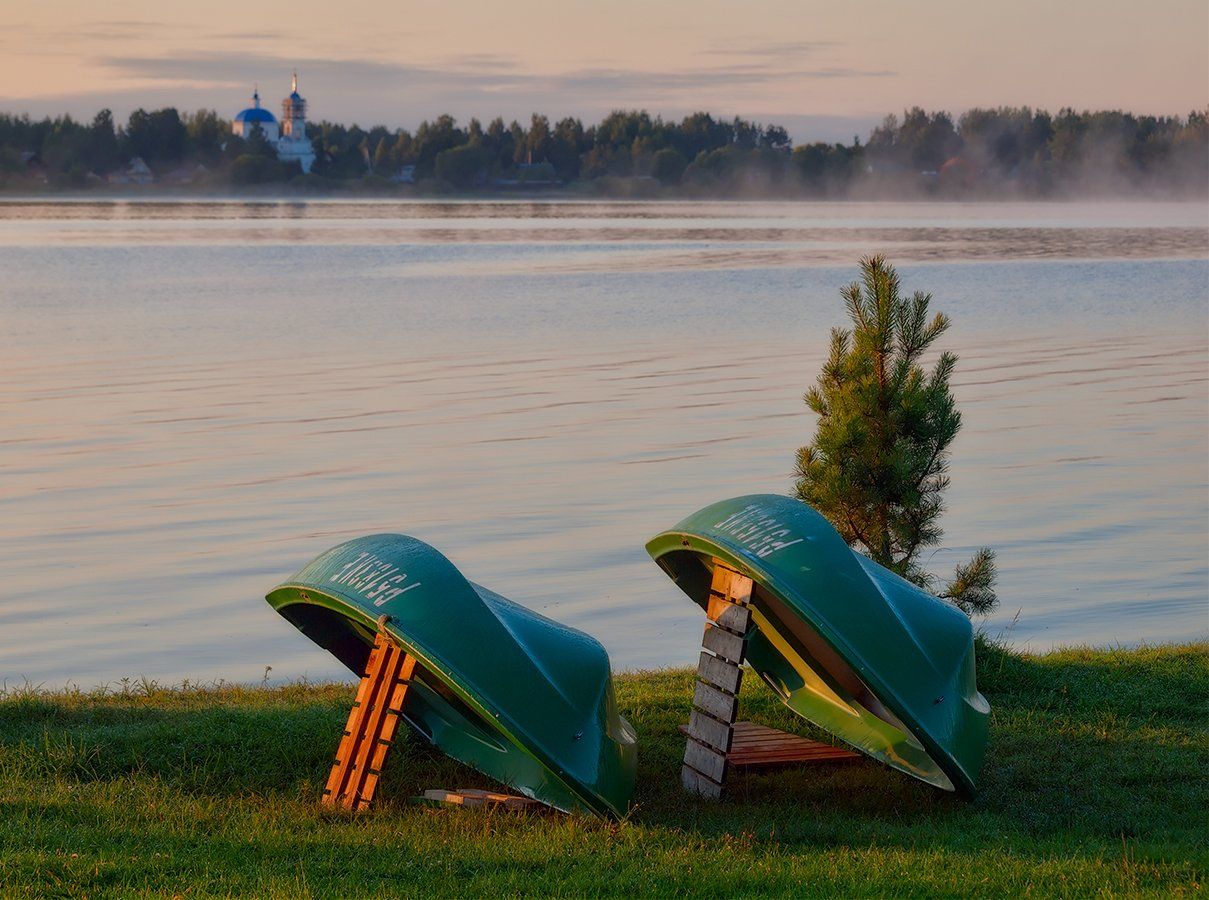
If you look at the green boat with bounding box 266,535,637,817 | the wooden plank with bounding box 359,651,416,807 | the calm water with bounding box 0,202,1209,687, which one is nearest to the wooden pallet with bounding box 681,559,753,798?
the green boat with bounding box 266,535,637,817

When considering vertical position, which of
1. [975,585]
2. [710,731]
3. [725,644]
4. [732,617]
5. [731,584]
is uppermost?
[731,584]

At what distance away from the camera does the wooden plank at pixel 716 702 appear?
320 inches

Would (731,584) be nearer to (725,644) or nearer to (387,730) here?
(725,644)

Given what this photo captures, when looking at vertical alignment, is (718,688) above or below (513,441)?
above

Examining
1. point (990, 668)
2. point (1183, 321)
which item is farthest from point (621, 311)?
point (990, 668)

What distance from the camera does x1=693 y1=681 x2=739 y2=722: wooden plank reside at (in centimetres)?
812

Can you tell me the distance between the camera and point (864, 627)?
7.83 m

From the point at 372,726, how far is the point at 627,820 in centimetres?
127

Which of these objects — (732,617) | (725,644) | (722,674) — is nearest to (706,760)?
(722,674)

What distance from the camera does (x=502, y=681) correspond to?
24.5 feet

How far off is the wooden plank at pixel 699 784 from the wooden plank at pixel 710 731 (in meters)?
0.17

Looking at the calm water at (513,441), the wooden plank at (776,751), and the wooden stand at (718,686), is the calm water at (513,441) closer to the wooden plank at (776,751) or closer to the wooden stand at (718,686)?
the wooden plank at (776,751)

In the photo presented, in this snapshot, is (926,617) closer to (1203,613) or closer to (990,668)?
(990,668)

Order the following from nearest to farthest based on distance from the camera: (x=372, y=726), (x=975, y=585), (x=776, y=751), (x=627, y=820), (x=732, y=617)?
1. (x=627, y=820)
2. (x=372, y=726)
3. (x=732, y=617)
4. (x=776, y=751)
5. (x=975, y=585)
